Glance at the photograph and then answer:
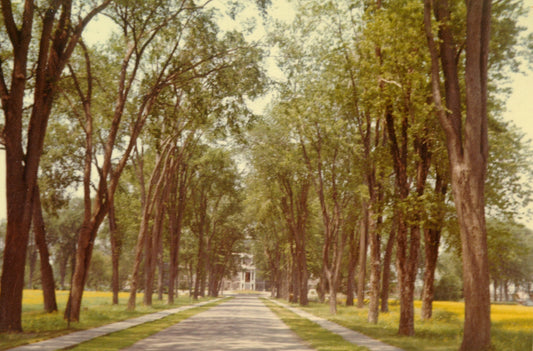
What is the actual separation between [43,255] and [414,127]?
54.1 ft

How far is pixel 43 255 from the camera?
73.3 ft

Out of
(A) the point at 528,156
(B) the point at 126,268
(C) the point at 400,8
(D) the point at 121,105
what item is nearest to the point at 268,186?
(A) the point at 528,156

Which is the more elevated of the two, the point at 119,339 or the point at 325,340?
the point at 119,339

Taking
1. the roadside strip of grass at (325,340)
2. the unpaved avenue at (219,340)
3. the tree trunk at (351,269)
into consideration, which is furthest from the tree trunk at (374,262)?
the tree trunk at (351,269)

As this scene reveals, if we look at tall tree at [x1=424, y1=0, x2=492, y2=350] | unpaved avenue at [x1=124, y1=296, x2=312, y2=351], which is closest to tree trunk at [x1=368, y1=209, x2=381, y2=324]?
unpaved avenue at [x1=124, y1=296, x2=312, y2=351]

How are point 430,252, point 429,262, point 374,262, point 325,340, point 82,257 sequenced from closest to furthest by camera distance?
point 325,340
point 82,257
point 374,262
point 430,252
point 429,262

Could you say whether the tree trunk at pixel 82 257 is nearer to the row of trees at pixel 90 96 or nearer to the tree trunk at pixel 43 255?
the row of trees at pixel 90 96

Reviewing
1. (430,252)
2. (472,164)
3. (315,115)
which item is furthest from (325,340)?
(315,115)

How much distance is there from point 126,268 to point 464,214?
315 feet

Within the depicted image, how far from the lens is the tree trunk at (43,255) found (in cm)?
2178

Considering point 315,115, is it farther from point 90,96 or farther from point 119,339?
point 119,339

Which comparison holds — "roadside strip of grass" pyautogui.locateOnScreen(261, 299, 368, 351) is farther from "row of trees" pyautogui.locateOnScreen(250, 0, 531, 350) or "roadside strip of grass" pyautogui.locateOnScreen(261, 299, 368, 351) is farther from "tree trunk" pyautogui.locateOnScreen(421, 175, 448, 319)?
"tree trunk" pyautogui.locateOnScreen(421, 175, 448, 319)

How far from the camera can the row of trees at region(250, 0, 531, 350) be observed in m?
12.5

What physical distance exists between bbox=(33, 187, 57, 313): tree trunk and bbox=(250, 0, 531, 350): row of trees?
12.2 metres
